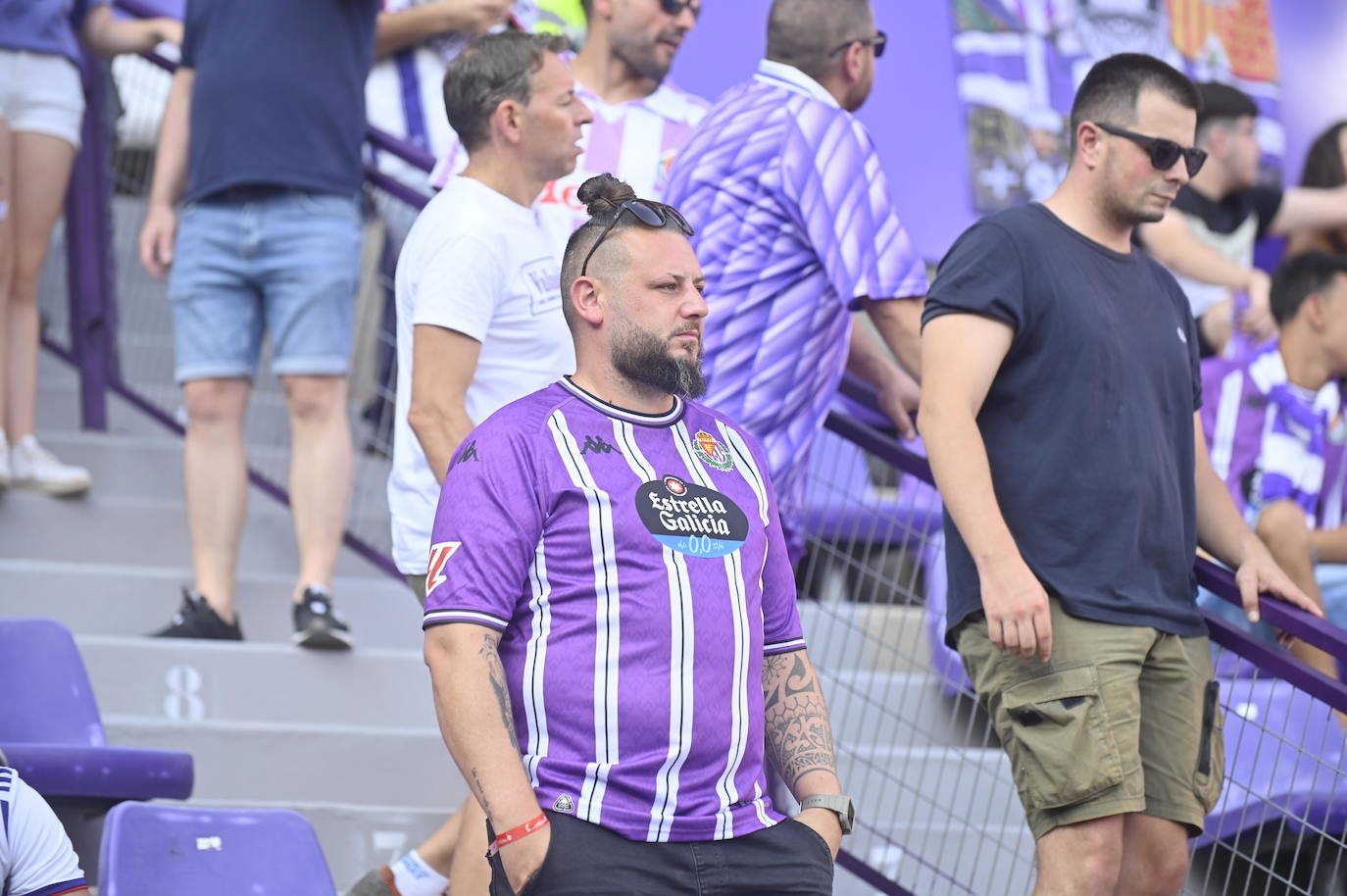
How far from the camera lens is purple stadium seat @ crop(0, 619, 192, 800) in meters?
3.18

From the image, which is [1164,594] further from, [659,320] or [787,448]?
[659,320]

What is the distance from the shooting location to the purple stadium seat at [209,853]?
2.99 meters

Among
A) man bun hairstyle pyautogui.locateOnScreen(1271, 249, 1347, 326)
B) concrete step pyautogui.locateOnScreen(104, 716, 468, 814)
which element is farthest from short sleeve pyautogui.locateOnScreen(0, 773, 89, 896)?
man bun hairstyle pyautogui.locateOnScreen(1271, 249, 1347, 326)

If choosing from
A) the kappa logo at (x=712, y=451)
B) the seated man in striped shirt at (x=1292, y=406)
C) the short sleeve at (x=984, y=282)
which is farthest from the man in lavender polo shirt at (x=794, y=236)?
the seated man in striped shirt at (x=1292, y=406)

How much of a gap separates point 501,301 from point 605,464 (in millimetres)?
875

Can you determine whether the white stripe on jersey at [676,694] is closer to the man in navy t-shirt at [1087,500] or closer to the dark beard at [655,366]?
the dark beard at [655,366]

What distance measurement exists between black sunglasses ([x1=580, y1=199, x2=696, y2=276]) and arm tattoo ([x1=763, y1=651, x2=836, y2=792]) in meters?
0.68

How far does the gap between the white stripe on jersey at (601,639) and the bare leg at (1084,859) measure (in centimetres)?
110

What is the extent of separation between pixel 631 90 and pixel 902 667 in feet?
5.39

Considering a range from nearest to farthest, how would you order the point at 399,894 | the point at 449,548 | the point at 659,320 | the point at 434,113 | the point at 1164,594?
1. the point at 449,548
2. the point at 659,320
3. the point at 1164,594
4. the point at 399,894
5. the point at 434,113

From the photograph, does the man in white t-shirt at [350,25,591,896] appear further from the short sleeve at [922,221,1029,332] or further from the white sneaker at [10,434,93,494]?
the white sneaker at [10,434,93,494]

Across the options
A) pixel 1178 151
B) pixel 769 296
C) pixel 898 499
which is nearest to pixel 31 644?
pixel 769 296

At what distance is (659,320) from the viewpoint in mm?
2809

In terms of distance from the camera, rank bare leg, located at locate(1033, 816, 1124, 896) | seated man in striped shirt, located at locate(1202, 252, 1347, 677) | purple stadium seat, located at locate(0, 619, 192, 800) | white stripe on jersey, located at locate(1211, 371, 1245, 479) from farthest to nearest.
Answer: white stripe on jersey, located at locate(1211, 371, 1245, 479), seated man in striped shirt, located at locate(1202, 252, 1347, 677), bare leg, located at locate(1033, 816, 1124, 896), purple stadium seat, located at locate(0, 619, 192, 800)
